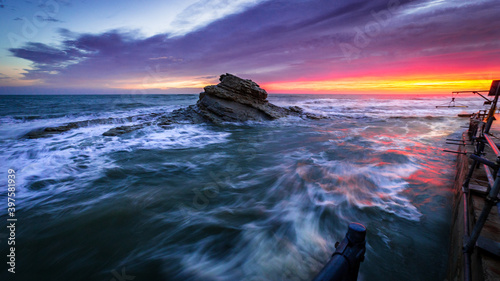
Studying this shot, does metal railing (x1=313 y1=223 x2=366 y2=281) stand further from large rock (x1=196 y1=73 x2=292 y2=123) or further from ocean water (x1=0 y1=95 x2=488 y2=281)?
large rock (x1=196 y1=73 x2=292 y2=123)

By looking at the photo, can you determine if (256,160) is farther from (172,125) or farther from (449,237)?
(172,125)

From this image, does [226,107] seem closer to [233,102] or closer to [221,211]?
[233,102]

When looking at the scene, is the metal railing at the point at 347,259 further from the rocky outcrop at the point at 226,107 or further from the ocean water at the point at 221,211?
the rocky outcrop at the point at 226,107

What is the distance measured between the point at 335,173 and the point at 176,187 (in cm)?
545

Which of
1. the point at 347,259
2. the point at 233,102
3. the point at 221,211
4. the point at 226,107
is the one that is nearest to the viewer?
the point at 347,259

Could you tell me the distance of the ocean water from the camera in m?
3.40

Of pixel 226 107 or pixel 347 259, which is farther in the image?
pixel 226 107

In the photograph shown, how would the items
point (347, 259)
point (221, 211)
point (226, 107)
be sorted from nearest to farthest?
point (347, 259), point (221, 211), point (226, 107)

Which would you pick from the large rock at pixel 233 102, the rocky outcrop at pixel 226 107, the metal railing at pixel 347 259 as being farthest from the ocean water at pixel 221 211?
the large rock at pixel 233 102

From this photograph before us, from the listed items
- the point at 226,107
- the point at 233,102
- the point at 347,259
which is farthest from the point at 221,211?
the point at 233,102

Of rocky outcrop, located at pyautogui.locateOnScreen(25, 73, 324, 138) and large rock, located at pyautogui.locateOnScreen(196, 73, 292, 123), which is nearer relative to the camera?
rocky outcrop, located at pyautogui.locateOnScreen(25, 73, 324, 138)

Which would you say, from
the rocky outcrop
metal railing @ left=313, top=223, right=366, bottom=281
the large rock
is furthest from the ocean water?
the large rock

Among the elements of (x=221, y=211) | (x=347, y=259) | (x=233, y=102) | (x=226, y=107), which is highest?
(x=233, y=102)

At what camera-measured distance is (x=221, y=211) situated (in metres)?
4.96
